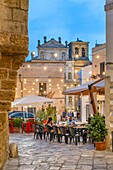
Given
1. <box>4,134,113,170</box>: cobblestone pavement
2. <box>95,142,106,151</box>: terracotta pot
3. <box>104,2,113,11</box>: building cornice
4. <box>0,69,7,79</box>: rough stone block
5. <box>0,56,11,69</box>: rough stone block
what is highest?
<box>104,2,113,11</box>: building cornice

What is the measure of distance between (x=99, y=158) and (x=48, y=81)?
38248 millimetres

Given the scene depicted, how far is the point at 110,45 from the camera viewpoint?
13.2 m

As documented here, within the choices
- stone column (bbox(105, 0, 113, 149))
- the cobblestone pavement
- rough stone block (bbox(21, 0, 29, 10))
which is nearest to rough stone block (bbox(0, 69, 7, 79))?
rough stone block (bbox(21, 0, 29, 10))

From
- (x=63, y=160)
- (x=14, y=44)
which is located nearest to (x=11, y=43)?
(x=14, y=44)

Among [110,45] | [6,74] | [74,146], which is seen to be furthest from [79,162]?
[6,74]

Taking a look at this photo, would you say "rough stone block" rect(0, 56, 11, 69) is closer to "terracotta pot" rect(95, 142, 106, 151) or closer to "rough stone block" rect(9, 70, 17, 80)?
"rough stone block" rect(9, 70, 17, 80)

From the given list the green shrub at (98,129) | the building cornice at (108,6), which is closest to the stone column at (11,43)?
the green shrub at (98,129)

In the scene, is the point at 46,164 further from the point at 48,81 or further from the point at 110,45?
the point at 48,81

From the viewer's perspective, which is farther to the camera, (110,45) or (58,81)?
(58,81)

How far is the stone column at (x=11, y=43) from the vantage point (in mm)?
4477

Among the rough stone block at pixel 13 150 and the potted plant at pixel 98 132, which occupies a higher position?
the potted plant at pixel 98 132

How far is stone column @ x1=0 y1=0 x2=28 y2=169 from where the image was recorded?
4477 mm

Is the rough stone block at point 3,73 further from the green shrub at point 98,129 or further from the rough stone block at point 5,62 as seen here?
the green shrub at point 98,129

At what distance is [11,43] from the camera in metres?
4.51
